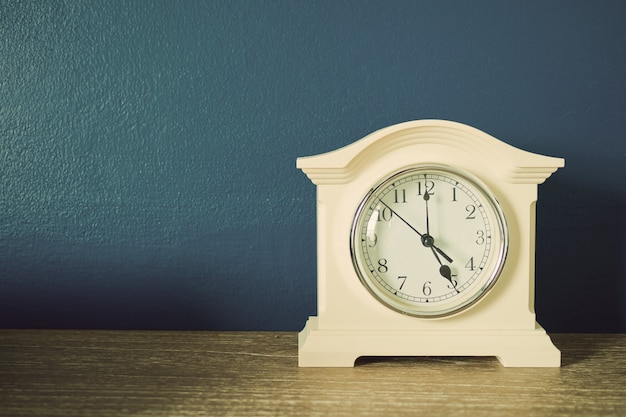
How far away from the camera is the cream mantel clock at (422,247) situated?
1.11 metres

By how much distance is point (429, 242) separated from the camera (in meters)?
1.11

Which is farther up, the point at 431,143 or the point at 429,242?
the point at 431,143

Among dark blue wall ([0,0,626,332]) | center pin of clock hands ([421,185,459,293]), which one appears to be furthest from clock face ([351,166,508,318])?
dark blue wall ([0,0,626,332])

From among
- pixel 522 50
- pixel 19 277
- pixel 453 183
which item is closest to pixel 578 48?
pixel 522 50

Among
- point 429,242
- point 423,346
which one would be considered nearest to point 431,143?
point 429,242

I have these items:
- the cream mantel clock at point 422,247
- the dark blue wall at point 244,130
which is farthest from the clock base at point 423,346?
the dark blue wall at point 244,130

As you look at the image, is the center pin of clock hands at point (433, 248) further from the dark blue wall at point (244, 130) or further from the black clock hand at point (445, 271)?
the dark blue wall at point (244, 130)

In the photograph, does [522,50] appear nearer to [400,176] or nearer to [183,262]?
[400,176]

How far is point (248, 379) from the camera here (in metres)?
1.06

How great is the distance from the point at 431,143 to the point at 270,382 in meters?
0.46

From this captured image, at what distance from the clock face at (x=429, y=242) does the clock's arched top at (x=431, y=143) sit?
0.05 meters

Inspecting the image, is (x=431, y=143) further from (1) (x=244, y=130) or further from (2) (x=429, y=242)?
(1) (x=244, y=130)

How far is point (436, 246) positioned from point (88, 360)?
24.0 inches

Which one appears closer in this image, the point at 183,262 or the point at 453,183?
the point at 453,183
